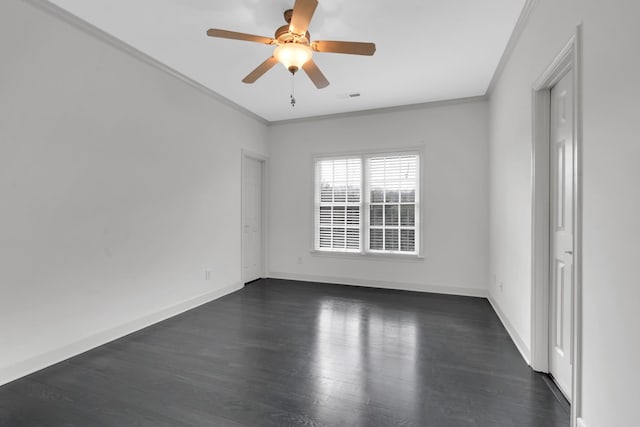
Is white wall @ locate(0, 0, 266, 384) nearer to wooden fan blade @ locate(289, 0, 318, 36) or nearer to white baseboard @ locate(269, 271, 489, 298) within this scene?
white baseboard @ locate(269, 271, 489, 298)

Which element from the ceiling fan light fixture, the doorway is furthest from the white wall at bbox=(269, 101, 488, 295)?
the ceiling fan light fixture

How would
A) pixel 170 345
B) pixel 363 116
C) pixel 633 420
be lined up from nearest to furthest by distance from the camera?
pixel 633 420
pixel 170 345
pixel 363 116

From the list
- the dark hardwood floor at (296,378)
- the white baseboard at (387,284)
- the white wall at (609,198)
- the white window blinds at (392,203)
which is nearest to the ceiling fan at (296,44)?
the white wall at (609,198)

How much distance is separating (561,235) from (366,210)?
3011 mm

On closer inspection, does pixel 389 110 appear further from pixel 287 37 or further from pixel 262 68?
pixel 287 37

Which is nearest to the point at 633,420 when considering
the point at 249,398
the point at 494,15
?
the point at 249,398

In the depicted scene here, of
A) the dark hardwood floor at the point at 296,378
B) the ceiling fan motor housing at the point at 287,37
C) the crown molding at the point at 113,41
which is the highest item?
the crown molding at the point at 113,41

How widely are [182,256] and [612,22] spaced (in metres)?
4.08

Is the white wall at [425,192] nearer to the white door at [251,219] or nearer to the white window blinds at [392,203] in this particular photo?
the white window blinds at [392,203]

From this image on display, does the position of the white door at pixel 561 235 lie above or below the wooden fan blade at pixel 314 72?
below

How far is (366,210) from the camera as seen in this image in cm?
500

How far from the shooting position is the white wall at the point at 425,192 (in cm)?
439

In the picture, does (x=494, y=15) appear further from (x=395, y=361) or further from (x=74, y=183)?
(x=74, y=183)

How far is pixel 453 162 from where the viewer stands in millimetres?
4484
